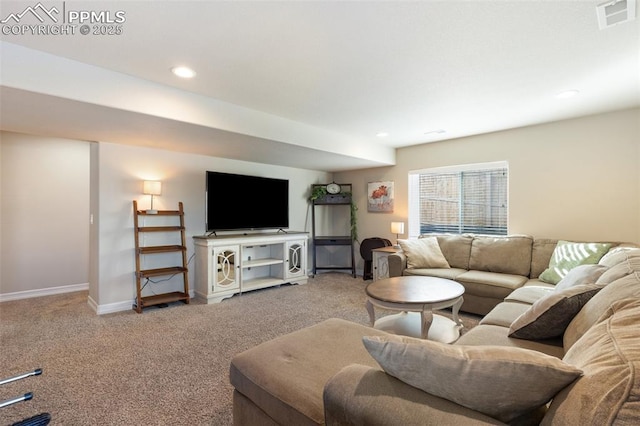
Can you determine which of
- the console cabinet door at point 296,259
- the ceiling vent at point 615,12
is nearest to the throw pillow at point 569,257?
the ceiling vent at point 615,12

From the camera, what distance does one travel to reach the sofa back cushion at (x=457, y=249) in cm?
403

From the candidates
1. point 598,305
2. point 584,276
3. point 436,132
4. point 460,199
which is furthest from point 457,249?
point 598,305

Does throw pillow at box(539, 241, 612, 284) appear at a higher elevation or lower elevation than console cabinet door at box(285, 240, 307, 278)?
higher

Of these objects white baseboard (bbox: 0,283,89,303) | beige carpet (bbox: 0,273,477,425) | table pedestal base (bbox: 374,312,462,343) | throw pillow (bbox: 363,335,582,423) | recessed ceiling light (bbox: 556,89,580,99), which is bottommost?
beige carpet (bbox: 0,273,477,425)

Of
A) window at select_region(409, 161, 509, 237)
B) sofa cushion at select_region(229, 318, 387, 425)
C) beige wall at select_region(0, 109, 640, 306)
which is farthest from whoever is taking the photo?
window at select_region(409, 161, 509, 237)

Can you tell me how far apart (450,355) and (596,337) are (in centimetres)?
48

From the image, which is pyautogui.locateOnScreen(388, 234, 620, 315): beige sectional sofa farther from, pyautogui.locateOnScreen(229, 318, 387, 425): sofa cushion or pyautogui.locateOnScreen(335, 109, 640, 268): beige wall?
pyautogui.locateOnScreen(229, 318, 387, 425): sofa cushion

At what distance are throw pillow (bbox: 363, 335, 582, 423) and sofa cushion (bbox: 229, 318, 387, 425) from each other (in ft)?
1.53

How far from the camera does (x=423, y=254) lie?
4.00 m

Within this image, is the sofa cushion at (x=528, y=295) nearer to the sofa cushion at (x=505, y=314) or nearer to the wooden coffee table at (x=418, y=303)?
the sofa cushion at (x=505, y=314)

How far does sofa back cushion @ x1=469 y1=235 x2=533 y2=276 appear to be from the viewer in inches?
142

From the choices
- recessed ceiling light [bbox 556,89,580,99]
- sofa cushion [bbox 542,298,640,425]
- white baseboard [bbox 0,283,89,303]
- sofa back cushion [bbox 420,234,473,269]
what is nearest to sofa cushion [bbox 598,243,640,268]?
sofa cushion [bbox 542,298,640,425]

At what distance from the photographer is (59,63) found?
219cm

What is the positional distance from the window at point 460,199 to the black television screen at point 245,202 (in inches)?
88.2
